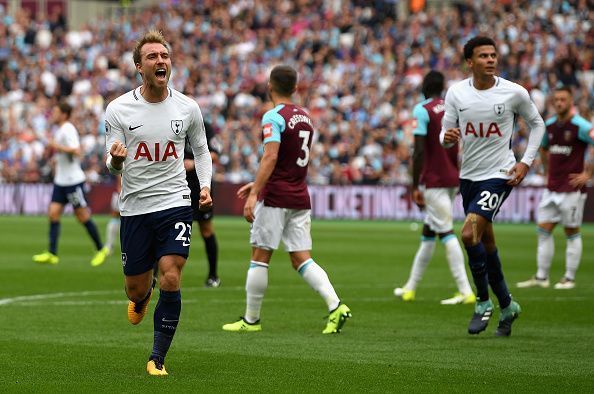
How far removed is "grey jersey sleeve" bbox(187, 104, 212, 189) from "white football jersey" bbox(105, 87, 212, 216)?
94 mm

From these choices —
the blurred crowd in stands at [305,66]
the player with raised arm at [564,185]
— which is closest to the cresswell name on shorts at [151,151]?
the player with raised arm at [564,185]

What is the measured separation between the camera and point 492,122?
11.6m

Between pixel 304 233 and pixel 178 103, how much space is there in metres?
3.02

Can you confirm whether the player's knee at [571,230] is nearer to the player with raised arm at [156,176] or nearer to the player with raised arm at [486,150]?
the player with raised arm at [486,150]

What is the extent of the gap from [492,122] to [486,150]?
0.91 feet

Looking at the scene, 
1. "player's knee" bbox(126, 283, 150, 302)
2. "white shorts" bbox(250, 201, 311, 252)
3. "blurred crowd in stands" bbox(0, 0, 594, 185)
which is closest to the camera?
"player's knee" bbox(126, 283, 150, 302)

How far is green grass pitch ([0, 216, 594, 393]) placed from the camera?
873cm

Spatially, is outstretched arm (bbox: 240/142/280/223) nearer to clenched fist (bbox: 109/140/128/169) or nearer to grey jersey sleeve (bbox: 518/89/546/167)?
grey jersey sleeve (bbox: 518/89/546/167)

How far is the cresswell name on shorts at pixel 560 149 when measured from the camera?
17016 millimetres

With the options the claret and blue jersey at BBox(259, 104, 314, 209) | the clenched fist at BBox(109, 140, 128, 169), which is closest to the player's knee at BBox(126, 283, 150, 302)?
the clenched fist at BBox(109, 140, 128, 169)

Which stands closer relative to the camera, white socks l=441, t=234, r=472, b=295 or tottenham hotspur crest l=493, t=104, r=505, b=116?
tottenham hotspur crest l=493, t=104, r=505, b=116

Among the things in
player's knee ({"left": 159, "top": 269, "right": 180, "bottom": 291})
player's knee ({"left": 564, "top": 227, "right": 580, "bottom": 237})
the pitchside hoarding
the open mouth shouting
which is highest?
the open mouth shouting

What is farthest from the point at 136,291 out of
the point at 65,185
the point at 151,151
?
the point at 65,185

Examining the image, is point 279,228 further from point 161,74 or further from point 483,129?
point 161,74
